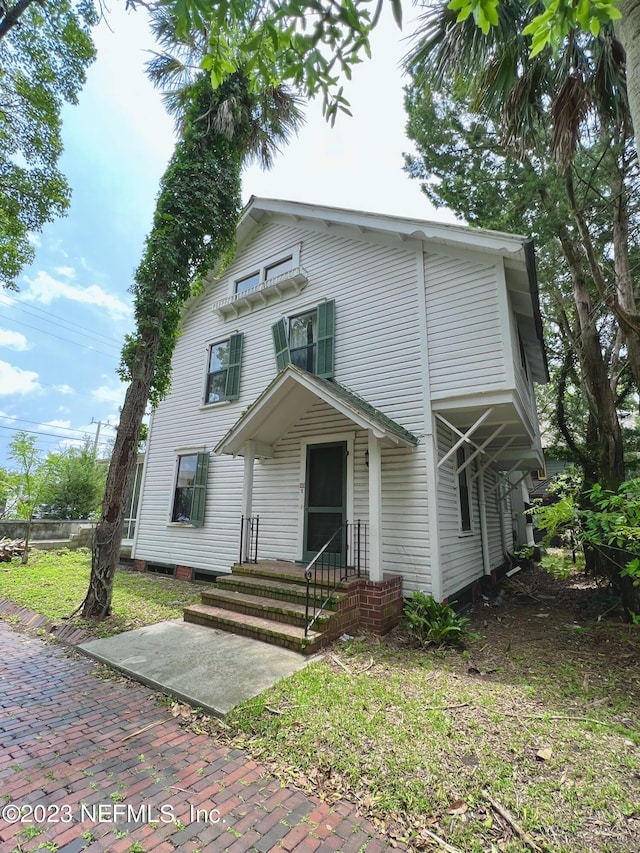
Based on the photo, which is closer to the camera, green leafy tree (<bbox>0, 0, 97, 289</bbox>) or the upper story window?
green leafy tree (<bbox>0, 0, 97, 289</bbox>)

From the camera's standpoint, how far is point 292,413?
753 centimetres

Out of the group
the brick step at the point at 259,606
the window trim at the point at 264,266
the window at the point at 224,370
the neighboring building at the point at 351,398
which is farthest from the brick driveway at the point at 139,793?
the window trim at the point at 264,266

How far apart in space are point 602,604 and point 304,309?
8341 mm

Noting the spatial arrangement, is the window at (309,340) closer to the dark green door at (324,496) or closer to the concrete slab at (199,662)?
the dark green door at (324,496)

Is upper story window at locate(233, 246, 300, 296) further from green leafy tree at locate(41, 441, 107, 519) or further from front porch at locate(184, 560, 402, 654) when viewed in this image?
green leafy tree at locate(41, 441, 107, 519)

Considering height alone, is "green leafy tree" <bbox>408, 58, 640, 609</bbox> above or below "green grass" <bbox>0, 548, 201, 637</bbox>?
above

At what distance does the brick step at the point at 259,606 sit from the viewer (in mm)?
5141

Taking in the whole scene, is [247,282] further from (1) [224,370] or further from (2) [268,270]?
(1) [224,370]

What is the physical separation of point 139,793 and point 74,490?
18.1m

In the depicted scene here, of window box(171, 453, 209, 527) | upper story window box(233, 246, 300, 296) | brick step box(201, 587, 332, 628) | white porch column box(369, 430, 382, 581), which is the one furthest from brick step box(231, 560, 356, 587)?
upper story window box(233, 246, 300, 296)

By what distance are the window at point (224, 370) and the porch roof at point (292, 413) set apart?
1.89m

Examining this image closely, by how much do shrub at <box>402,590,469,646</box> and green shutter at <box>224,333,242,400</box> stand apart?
597 centimetres

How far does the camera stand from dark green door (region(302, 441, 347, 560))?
281 inches

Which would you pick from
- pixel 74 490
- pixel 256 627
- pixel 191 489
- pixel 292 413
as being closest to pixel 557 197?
pixel 292 413
